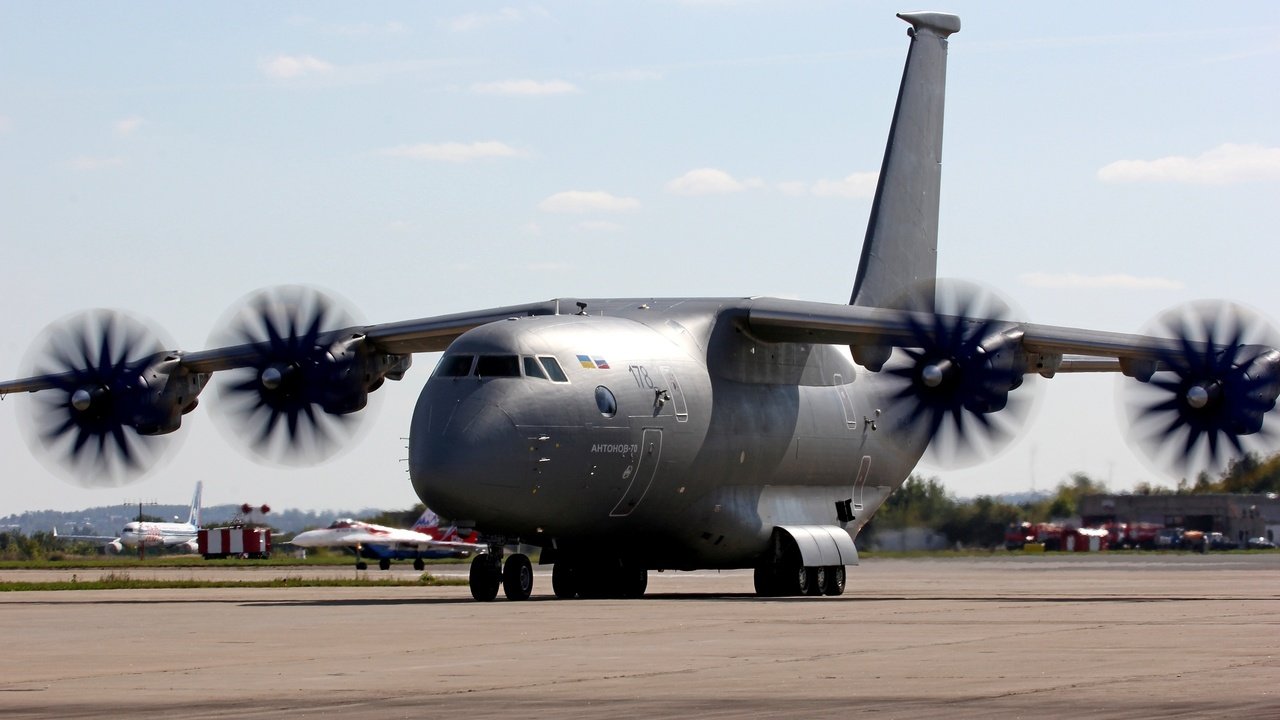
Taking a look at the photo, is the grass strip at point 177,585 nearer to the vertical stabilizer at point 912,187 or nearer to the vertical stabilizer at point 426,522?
the vertical stabilizer at point 912,187

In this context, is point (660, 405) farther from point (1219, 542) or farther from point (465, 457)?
point (1219, 542)

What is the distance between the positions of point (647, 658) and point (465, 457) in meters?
9.46

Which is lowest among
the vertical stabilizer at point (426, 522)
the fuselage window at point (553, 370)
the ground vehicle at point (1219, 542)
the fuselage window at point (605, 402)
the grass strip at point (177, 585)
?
the ground vehicle at point (1219, 542)

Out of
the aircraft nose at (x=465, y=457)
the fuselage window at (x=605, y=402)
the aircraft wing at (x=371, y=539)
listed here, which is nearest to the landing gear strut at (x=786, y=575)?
the fuselage window at (x=605, y=402)

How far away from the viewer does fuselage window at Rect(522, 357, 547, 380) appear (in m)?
25.9

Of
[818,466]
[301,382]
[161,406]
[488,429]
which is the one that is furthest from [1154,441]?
[161,406]

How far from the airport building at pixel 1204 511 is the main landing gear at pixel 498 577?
54691 millimetres

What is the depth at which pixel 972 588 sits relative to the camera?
1314 inches

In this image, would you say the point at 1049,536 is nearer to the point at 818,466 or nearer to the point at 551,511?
the point at 818,466

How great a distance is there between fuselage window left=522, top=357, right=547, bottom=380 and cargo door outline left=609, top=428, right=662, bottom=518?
216 centimetres

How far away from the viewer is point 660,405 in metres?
27.7

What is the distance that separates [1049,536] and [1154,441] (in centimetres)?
4401

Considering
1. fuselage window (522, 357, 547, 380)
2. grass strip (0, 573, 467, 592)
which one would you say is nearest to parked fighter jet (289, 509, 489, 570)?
grass strip (0, 573, 467, 592)

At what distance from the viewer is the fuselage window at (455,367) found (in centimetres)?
2589
